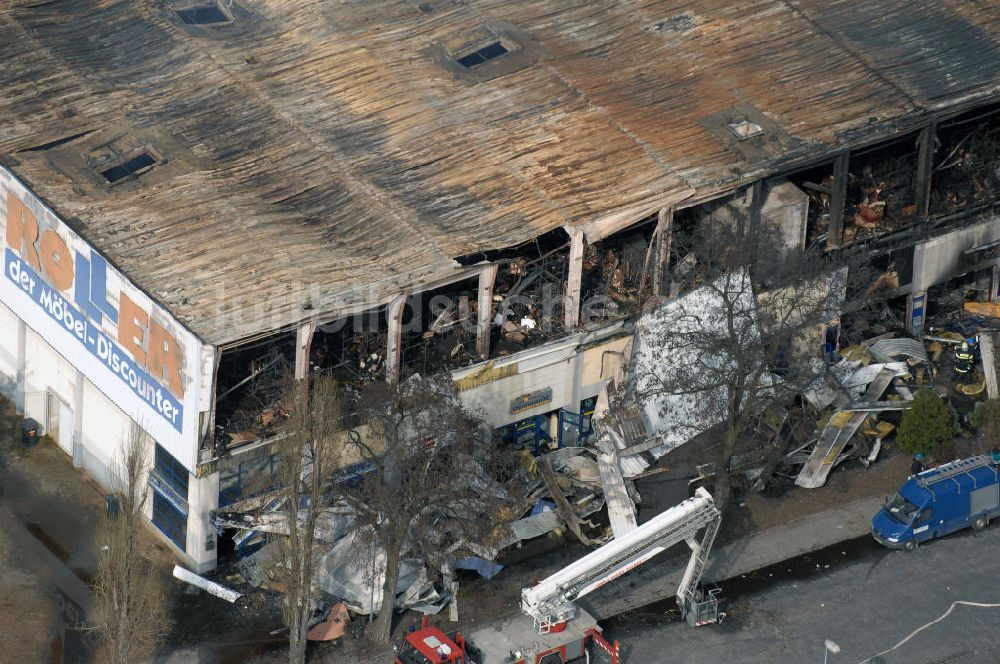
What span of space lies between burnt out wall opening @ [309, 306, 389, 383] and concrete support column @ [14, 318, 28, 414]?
12.5m

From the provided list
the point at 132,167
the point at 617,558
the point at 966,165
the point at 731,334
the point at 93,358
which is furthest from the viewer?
the point at 966,165

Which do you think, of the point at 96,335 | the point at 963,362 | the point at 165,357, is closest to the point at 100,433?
the point at 96,335

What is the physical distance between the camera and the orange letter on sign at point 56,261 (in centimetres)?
5806

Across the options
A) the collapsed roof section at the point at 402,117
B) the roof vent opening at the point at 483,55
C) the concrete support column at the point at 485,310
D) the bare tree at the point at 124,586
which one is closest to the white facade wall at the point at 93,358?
the collapsed roof section at the point at 402,117

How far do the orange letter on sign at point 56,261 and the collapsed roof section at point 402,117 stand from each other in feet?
3.32

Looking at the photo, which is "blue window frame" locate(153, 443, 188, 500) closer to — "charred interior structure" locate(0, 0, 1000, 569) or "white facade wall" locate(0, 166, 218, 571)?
"white facade wall" locate(0, 166, 218, 571)

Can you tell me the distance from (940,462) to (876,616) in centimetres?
922

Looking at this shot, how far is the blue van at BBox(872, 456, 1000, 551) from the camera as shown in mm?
57656

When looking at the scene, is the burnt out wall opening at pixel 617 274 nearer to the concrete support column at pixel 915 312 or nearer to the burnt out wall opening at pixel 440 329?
the burnt out wall opening at pixel 440 329

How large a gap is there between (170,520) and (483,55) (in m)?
22.7

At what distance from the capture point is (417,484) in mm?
51469

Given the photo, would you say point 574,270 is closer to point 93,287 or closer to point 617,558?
point 617,558

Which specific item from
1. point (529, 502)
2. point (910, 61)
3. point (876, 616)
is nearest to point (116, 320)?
point (529, 502)

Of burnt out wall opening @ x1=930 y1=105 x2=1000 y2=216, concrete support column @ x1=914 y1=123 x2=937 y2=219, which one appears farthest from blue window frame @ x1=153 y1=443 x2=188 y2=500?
burnt out wall opening @ x1=930 y1=105 x2=1000 y2=216
